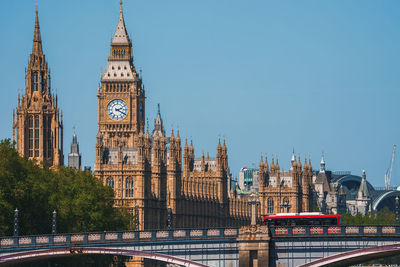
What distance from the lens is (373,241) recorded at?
150m

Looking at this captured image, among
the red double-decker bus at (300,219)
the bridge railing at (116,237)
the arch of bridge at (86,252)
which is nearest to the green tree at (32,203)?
the bridge railing at (116,237)

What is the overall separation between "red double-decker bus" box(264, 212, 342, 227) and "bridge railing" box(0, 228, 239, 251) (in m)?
15.4

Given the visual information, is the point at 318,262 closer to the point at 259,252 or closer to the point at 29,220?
the point at 259,252

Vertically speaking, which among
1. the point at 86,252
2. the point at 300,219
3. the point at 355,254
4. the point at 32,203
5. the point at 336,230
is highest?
the point at 32,203

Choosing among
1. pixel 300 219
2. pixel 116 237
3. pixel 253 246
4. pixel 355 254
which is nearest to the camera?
pixel 355 254

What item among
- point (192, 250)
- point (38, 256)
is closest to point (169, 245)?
point (192, 250)

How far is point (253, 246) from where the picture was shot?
15250 centimetres

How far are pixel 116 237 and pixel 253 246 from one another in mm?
12040

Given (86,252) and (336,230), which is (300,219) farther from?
(86,252)

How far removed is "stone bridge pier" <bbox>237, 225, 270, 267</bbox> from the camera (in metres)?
152

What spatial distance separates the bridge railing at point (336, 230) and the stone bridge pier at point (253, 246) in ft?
4.02

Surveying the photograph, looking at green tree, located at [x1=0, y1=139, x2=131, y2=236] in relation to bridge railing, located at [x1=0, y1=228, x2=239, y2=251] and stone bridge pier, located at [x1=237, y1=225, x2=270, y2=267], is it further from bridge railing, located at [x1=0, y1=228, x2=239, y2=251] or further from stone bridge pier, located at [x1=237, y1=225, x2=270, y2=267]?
stone bridge pier, located at [x1=237, y1=225, x2=270, y2=267]

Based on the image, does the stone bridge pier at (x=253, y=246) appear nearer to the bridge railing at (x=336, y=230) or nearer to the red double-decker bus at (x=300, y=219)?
the bridge railing at (x=336, y=230)

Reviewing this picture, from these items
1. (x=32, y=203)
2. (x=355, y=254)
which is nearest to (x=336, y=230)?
(x=355, y=254)
